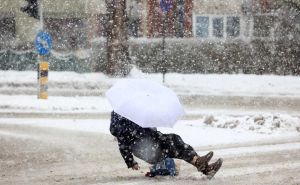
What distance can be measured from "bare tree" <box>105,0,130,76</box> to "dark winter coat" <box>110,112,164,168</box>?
20618 mm

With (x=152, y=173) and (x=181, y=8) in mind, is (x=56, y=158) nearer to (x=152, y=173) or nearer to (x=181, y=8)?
(x=152, y=173)

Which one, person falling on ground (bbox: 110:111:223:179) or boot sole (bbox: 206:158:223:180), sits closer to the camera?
boot sole (bbox: 206:158:223:180)

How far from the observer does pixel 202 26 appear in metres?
36.0

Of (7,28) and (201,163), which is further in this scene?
(7,28)

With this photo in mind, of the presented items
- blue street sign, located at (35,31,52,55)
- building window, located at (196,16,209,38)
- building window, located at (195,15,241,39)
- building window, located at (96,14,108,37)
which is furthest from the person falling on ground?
building window, located at (196,16,209,38)

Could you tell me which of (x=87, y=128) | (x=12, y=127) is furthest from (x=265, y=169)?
(x=12, y=127)

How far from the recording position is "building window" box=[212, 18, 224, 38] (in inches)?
1405

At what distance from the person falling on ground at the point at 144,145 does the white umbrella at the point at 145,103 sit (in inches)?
9.2

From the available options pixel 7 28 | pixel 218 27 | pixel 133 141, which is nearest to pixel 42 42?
pixel 133 141

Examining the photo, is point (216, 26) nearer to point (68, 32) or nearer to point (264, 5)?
point (264, 5)

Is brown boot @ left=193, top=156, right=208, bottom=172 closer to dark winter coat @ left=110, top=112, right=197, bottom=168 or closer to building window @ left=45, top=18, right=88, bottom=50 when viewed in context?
dark winter coat @ left=110, top=112, right=197, bottom=168

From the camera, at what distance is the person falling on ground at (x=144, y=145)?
865cm

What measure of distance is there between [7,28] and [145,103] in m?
28.3

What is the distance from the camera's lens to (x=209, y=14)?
118 feet
